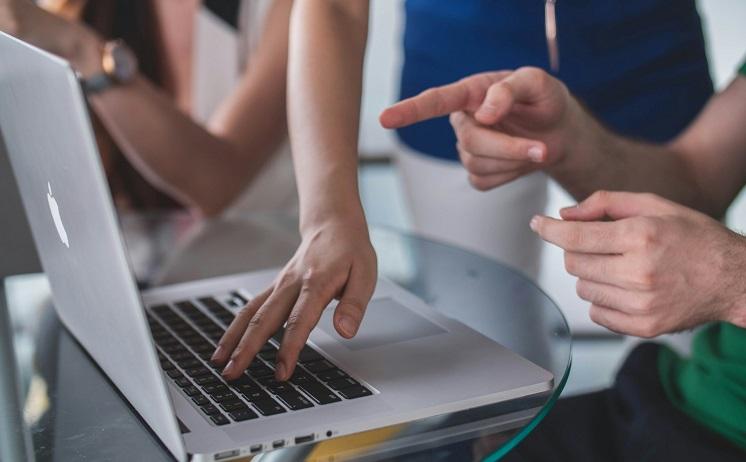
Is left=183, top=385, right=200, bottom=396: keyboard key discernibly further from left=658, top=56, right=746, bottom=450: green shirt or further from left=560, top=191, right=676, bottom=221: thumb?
left=658, top=56, right=746, bottom=450: green shirt

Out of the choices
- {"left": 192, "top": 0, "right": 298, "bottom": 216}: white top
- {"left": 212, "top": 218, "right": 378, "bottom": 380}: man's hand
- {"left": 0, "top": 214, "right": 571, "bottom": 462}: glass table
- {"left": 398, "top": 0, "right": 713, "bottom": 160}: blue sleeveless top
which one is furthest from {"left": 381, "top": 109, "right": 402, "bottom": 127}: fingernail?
{"left": 192, "top": 0, "right": 298, "bottom": 216}: white top

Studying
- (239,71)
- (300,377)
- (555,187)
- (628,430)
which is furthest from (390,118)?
(239,71)

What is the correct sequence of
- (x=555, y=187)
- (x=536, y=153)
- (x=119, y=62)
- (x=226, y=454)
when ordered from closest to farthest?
(x=226, y=454), (x=536, y=153), (x=119, y=62), (x=555, y=187)

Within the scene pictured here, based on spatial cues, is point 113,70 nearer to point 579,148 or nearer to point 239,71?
point 239,71

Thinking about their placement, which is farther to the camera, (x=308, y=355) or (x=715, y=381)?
(x=715, y=381)

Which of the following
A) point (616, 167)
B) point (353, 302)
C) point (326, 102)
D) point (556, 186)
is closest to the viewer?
point (353, 302)

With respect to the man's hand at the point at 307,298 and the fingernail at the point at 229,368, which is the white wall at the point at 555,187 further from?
the fingernail at the point at 229,368

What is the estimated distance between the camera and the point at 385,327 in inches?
41.6

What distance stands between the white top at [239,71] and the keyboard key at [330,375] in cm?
104

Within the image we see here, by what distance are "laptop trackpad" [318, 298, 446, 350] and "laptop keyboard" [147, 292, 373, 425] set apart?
48mm

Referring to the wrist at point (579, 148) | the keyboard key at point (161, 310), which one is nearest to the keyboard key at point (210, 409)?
the keyboard key at point (161, 310)

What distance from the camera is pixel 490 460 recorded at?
0.85 meters

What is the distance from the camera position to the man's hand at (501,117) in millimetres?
1135

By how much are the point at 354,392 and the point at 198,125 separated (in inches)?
38.5
